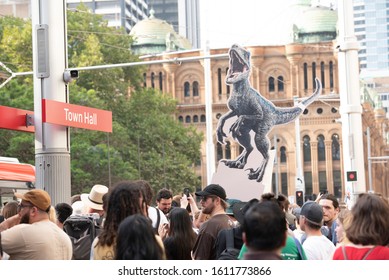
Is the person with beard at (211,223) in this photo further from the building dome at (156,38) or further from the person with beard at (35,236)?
the building dome at (156,38)

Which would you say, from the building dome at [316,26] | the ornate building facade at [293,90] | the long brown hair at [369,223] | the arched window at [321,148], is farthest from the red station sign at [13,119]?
the building dome at [316,26]

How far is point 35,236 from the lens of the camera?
7461mm

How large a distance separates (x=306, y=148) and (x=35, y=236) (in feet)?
391

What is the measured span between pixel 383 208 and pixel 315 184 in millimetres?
118893

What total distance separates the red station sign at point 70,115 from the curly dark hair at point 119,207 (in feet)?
24.9

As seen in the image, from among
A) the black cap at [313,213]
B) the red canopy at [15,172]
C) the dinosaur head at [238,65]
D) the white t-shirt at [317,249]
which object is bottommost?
the white t-shirt at [317,249]

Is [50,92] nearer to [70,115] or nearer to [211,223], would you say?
[70,115]

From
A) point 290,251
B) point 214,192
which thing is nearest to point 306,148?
point 214,192

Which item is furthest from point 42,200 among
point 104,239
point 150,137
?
point 150,137

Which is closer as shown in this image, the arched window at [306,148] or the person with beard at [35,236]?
the person with beard at [35,236]

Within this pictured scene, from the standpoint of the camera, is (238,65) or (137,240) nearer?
(137,240)

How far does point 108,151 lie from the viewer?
5031 cm

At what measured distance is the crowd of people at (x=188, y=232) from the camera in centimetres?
541

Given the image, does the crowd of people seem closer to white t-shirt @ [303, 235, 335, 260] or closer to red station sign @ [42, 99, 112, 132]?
white t-shirt @ [303, 235, 335, 260]
